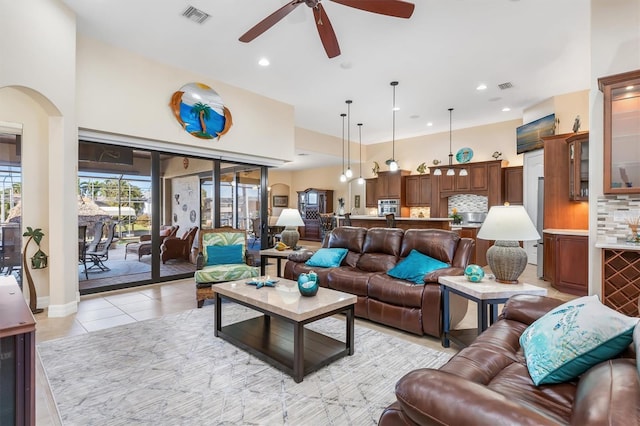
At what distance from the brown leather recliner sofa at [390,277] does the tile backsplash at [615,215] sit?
146 centimetres

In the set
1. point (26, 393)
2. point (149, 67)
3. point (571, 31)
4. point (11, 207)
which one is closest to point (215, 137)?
point (149, 67)

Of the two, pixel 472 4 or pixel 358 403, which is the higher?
pixel 472 4

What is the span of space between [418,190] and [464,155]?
5.06 feet

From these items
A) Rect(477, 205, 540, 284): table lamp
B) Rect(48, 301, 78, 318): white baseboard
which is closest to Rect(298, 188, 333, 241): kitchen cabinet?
Rect(48, 301, 78, 318): white baseboard

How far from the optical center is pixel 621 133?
3.33 meters

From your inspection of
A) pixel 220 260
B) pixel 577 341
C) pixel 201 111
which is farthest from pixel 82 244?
pixel 577 341

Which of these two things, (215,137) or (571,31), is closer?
(571,31)

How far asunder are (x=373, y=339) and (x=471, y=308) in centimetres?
176

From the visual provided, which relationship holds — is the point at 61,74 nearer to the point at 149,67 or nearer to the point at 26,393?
the point at 149,67

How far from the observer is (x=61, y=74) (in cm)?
366

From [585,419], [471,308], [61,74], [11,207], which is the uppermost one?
[61,74]

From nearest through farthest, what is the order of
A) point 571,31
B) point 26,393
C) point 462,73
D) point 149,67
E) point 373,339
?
point 26,393
point 373,339
point 571,31
point 149,67
point 462,73

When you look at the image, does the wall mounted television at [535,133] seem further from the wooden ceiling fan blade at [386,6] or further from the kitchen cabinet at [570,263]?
the wooden ceiling fan blade at [386,6]

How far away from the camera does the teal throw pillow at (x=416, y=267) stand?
336 cm
